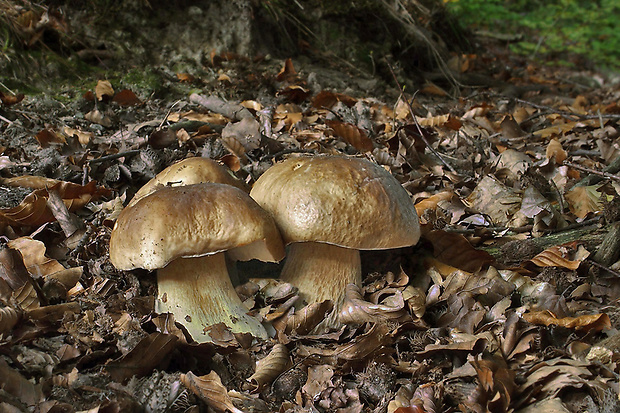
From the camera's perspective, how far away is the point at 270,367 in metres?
2.17

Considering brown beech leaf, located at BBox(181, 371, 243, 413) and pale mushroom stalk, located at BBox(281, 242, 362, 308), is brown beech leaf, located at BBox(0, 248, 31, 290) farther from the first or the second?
pale mushroom stalk, located at BBox(281, 242, 362, 308)

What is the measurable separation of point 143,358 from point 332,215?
41.6 inches

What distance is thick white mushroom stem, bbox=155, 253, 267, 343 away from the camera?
2.35 meters

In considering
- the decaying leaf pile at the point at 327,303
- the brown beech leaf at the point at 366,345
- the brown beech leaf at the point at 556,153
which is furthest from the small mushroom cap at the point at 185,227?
the brown beech leaf at the point at 556,153

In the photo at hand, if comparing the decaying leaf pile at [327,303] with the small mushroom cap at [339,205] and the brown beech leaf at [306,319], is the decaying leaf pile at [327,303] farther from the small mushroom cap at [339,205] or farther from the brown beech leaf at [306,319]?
the small mushroom cap at [339,205]

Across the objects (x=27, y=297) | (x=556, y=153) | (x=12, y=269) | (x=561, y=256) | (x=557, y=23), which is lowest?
(x=557, y=23)

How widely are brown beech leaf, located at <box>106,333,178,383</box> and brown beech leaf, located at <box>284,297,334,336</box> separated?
60 cm

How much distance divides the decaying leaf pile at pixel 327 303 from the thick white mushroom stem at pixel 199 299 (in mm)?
82

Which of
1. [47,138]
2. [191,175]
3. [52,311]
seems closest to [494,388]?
[191,175]

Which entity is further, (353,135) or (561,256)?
(353,135)

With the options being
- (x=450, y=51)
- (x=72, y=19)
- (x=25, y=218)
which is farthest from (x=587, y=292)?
(x=450, y=51)

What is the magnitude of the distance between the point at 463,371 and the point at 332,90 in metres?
4.22

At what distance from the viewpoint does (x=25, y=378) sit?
6.06 feet

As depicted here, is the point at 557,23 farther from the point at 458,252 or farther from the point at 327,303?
the point at 327,303
